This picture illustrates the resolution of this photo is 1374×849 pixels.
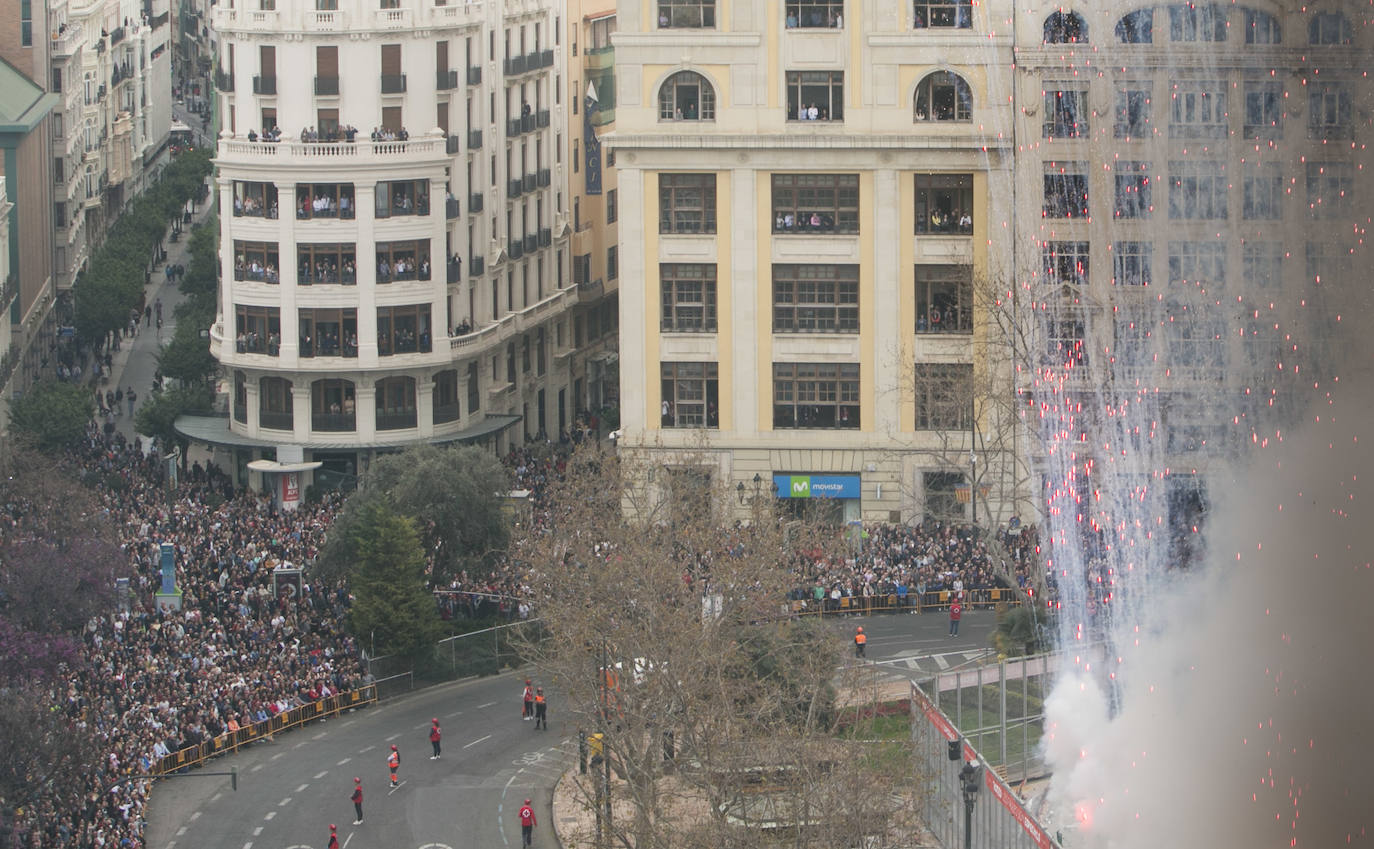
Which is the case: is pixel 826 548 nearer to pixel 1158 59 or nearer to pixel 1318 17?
pixel 1158 59

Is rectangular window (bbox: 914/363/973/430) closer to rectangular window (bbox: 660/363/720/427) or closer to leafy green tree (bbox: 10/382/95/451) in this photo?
rectangular window (bbox: 660/363/720/427)

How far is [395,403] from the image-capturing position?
125312 millimetres

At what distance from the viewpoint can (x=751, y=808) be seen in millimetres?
74875

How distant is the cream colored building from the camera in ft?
368

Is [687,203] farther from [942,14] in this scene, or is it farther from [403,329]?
[403,329]

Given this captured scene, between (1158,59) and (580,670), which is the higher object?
(1158,59)

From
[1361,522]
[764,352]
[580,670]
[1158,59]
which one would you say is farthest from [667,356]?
[1361,522]

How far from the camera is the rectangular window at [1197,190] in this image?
8154 cm

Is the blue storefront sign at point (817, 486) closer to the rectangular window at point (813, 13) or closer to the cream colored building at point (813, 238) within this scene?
the cream colored building at point (813, 238)

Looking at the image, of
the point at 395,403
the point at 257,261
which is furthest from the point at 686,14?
the point at 395,403

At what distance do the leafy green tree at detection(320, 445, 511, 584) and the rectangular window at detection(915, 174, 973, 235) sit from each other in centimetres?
1959

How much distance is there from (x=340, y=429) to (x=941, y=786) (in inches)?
1990

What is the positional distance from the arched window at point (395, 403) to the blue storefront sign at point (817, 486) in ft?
61.2

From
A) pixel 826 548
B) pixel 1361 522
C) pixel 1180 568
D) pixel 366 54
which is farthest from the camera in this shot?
pixel 366 54
